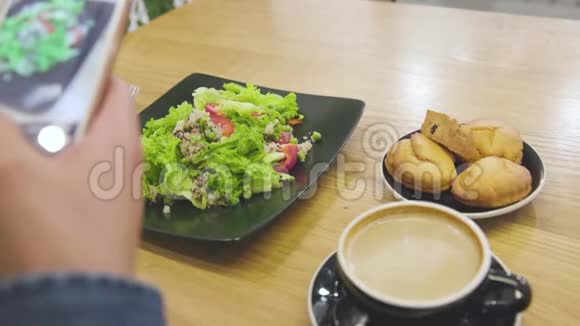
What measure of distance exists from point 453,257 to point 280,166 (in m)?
0.32

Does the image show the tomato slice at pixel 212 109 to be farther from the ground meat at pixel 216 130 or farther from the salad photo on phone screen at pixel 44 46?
the salad photo on phone screen at pixel 44 46

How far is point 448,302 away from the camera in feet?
1.50

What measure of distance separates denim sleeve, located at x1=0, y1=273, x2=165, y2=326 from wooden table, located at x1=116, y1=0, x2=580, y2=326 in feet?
0.89

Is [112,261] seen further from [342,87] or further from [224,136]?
[342,87]

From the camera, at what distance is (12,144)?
1.15ft

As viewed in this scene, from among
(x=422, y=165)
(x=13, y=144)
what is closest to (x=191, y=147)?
(x=422, y=165)

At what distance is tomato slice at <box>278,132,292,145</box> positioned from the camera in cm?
84

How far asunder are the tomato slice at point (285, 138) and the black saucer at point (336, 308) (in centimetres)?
28

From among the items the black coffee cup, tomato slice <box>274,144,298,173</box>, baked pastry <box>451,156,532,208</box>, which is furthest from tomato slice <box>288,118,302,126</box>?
the black coffee cup

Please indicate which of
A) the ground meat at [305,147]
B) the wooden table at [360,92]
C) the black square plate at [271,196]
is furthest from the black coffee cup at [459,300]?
the ground meat at [305,147]

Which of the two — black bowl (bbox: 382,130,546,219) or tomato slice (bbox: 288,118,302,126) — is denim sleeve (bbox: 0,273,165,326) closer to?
black bowl (bbox: 382,130,546,219)

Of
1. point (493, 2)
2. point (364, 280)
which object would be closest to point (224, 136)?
point (364, 280)

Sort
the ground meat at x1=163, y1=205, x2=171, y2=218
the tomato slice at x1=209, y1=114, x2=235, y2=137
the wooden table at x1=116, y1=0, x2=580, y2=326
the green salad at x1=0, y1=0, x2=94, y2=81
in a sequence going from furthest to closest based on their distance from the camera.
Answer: the tomato slice at x1=209, y1=114, x2=235, y2=137
the ground meat at x1=163, y1=205, x2=171, y2=218
the wooden table at x1=116, y1=0, x2=580, y2=326
the green salad at x1=0, y1=0, x2=94, y2=81

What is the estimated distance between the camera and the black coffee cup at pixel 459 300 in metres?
0.46
